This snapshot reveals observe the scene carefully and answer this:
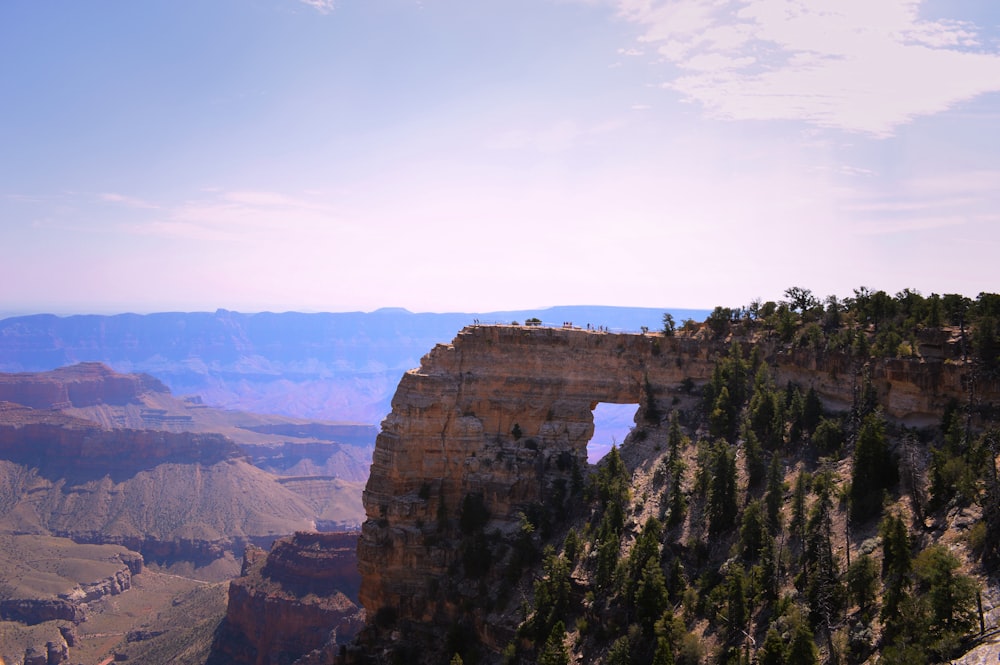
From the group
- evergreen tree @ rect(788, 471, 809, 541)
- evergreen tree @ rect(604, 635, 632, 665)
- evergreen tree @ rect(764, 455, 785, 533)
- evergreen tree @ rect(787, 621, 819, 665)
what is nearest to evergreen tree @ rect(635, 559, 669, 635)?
evergreen tree @ rect(604, 635, 632, 665)

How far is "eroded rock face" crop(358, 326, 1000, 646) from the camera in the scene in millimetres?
57062

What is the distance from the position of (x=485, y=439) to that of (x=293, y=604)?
50.1 meters

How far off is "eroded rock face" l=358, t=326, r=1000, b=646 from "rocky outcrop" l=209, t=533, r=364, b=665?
3627cm

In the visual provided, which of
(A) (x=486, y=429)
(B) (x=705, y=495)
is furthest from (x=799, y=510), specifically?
(A) (x=486, y=429)

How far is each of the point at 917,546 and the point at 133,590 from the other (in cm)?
12631

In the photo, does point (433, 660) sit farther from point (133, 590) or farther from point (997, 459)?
point (133, 590)

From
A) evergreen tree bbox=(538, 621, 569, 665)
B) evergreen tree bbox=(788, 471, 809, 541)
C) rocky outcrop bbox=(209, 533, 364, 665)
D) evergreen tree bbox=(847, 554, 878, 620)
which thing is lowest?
rocky outcrop bbox=(209, 533, 364, 665)

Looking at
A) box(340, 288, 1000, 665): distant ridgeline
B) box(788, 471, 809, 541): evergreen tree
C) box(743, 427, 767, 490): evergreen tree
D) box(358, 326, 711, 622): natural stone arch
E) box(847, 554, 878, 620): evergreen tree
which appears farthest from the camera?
box(358, 326, 711, 622): natural stone arch

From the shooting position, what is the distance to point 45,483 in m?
167

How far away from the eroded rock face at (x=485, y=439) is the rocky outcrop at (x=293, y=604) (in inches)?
1428

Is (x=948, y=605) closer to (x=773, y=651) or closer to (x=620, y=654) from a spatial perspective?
(x=773, y=651)

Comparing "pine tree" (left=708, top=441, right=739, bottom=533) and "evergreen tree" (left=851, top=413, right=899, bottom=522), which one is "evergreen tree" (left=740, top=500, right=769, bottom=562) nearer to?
"pine tree" (left=708, top=441, right=739, bottom=533)

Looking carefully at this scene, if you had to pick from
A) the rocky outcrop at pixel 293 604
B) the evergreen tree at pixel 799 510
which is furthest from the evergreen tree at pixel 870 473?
the rocky outcrop at pixel 293 604

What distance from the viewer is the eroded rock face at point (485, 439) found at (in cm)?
5706
